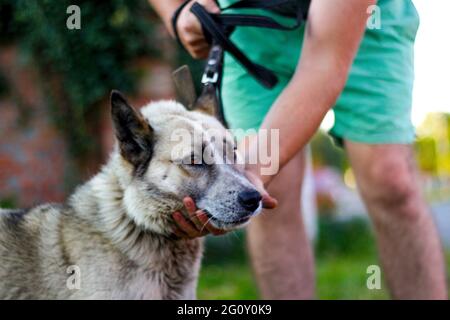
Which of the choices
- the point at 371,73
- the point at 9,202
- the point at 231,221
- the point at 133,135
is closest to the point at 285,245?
the point at 371,73

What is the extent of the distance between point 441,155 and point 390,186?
10964 mm

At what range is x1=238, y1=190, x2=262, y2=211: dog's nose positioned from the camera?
2205 millimetres

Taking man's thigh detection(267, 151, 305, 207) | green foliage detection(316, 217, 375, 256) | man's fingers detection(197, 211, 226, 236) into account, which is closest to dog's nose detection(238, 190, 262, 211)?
man's fingers detection(197, 211, 226, 236)

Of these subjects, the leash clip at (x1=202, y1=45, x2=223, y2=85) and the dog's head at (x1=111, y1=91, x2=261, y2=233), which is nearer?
the dog's head at (x1=111, y1=91, x2=261, y2=233)

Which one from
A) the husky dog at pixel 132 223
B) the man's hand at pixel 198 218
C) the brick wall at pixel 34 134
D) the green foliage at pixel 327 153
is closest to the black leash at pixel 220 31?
the husky dog at pixel 132 223

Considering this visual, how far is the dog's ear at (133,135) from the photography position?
2309mm

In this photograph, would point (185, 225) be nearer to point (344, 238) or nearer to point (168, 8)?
point (168, 8)

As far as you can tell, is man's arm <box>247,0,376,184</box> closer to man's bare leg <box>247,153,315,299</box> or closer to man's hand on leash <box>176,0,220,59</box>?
man's hand on leash <box>176,0,220,59</box>

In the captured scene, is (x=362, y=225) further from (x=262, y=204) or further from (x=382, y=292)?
(x=262, y=204)

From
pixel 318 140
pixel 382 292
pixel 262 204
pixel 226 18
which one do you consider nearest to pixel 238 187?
pixel 262 204

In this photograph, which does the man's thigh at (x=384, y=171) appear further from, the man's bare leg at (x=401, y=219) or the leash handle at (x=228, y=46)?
the leash handle at (x=228, y=46)

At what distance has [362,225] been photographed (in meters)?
6.62

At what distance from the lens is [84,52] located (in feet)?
16.4

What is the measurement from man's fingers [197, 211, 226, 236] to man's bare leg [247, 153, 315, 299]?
77cm
